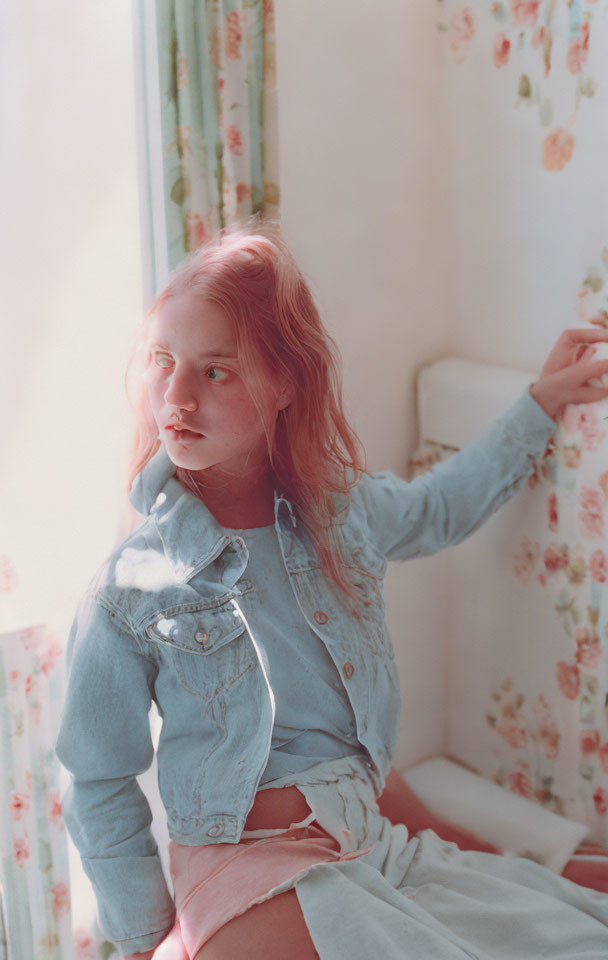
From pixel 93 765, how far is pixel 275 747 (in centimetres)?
22

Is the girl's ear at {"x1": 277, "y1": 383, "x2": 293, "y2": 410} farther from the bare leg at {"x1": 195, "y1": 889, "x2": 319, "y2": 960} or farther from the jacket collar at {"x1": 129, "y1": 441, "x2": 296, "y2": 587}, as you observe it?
the bare leg at {"x1": 195, "y1": 889, "x2": 319, "y2": 960}

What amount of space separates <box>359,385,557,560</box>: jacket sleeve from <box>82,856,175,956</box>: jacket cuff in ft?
1.76

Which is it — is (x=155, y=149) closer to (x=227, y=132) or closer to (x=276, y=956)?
(x=227, y=132)

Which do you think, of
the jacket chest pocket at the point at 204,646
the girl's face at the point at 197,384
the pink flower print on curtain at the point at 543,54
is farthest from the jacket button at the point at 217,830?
the pink flower print on curtain at the point at 543,54

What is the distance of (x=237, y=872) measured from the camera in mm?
1127

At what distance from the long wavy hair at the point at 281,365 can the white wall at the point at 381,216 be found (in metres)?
0.24

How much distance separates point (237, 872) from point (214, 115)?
0.95 meters

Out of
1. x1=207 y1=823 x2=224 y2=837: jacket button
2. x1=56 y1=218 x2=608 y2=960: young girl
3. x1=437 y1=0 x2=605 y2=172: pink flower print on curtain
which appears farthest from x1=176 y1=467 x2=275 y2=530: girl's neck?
x1=437 y1=0 x2=605 y2=172: pink flower print on curtain

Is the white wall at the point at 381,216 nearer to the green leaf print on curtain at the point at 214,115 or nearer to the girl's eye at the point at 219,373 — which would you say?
the green leaf print on curtain at the point at 214,115

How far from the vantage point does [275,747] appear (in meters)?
1.22

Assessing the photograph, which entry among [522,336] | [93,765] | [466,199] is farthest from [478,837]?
[466,199]

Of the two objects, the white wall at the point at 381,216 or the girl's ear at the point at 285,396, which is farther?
the white wall at the point at 381,216

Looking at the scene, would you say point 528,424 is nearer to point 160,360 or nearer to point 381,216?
point 381,216

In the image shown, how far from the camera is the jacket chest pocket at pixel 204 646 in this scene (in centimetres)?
116
